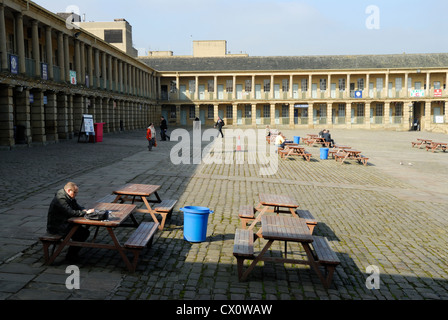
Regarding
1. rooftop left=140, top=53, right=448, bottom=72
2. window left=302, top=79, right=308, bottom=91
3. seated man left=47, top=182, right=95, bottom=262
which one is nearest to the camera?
seated man left=47, top=182, right=95, bottom=262

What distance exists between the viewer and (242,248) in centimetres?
550

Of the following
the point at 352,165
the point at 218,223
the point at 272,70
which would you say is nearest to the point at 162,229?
the point at 218,223

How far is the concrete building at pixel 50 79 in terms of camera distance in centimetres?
2184

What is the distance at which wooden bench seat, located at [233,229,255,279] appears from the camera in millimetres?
5293

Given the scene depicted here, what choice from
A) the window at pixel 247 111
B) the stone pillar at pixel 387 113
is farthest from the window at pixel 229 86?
the stone pillar at pixel 387 113

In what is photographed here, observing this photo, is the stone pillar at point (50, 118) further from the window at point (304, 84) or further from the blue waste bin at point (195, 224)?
the window at point (304, 84)

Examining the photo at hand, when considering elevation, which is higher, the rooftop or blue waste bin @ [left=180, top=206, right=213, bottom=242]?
the rooftop

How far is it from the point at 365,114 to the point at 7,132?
2002 inches

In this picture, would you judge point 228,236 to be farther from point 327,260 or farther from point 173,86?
point 173,86

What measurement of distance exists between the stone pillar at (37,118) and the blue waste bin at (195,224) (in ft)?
68.5

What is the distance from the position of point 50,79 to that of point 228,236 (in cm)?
2307

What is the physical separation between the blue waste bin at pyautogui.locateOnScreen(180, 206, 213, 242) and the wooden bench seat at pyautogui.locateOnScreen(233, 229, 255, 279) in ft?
2.66

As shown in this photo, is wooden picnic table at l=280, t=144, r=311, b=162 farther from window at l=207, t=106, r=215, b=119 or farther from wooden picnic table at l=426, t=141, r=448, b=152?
window at l=207, t=106, r=215, b=119

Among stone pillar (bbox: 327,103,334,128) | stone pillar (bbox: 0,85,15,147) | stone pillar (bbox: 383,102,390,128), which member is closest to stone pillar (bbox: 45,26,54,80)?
stone pillar (bbox: 0,85,15,147)
